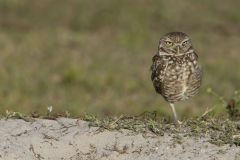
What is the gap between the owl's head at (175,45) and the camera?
7160 mm

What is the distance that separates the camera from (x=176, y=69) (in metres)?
7.09

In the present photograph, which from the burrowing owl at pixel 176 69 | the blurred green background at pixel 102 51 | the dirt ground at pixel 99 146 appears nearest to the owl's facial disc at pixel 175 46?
the burrowing owl at pixel 176 69

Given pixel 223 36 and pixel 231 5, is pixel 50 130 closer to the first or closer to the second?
pixel 223 36

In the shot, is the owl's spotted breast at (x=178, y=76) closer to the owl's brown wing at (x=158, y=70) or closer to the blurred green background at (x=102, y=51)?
the owl's brown wing at (x=158, y=70)

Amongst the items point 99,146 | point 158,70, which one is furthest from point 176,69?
point 99,146

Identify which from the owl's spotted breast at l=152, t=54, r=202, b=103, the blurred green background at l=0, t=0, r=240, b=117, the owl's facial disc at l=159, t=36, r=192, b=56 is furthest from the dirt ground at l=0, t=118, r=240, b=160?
the blurred green background at l=0, t=0, r=240, b=117

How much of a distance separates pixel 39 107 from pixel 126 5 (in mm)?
9687

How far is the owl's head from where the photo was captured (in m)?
7.16

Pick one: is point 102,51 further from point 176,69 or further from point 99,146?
point 99,146

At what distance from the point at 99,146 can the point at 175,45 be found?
3.92ft

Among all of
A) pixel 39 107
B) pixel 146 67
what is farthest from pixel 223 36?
pixel 39 107

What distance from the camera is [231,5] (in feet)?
71.4

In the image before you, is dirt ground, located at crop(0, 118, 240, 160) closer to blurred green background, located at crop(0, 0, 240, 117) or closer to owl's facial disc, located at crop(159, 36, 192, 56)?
owl's facial disc, located at crop(159, 36, 192, 56)

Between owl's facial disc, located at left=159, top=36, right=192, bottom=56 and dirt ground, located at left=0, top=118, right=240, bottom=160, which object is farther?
owl's facial disc, located at left=159, top=36, right=192, bottom=56
